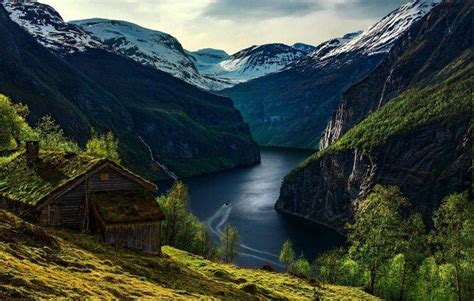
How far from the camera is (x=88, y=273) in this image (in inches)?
1271

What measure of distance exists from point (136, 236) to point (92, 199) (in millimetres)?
6361

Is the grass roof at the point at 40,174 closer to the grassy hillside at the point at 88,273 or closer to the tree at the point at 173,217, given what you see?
the grassy hillside at the point at 88,273

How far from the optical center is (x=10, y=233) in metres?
33.7

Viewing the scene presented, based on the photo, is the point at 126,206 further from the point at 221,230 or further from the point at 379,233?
the point at 221,230

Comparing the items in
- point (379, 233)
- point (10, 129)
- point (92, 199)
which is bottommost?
point (379, 233)

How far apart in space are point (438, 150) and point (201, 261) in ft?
542

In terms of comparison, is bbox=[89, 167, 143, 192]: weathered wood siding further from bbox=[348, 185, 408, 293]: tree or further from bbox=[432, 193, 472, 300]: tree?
bbox=[432, 193, 472, 300]: tree

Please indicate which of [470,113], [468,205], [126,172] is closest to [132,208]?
[126,172]

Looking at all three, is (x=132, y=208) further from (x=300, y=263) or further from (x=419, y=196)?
(x=419, y=196)

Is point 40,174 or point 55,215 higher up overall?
point 40,174

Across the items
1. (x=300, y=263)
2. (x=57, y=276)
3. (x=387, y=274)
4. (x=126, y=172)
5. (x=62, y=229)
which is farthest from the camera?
(x=300, y=263)

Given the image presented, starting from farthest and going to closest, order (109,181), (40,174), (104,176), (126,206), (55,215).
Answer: (40,174) → (109,181) → (104,176) → (126,206) → (55,215)

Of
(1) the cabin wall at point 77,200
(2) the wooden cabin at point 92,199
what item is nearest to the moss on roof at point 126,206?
(2) the wooden cabin at point 92,199

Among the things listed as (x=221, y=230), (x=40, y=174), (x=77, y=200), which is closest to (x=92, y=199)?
(x=77, y=200)
